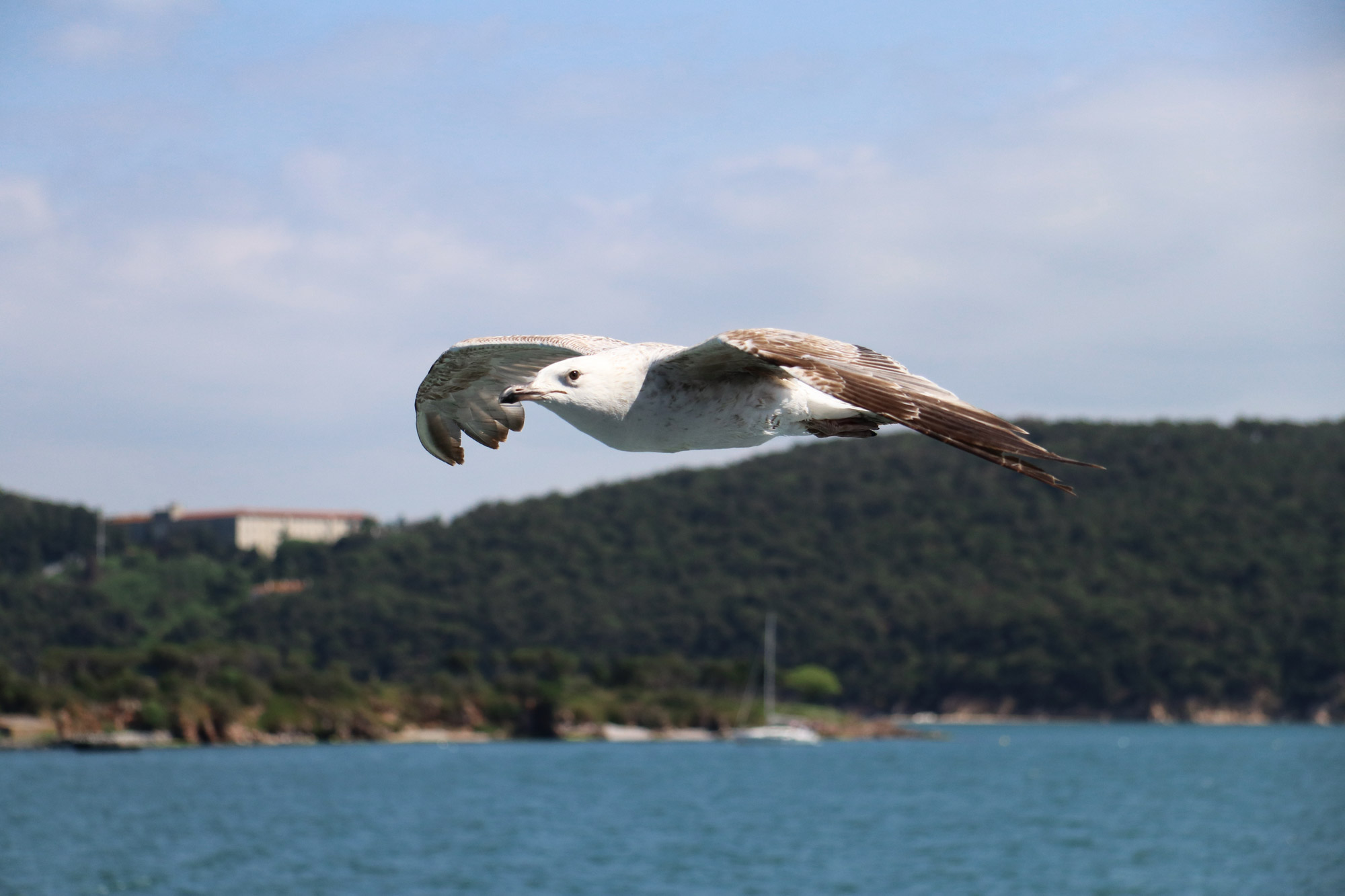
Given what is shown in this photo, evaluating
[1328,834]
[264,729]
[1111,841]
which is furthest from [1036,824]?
[264,729]

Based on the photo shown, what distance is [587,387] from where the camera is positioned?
935 cm

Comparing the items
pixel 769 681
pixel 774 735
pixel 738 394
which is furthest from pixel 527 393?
pixel 769 681

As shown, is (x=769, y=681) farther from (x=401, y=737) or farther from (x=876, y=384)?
(x=876, y=384)

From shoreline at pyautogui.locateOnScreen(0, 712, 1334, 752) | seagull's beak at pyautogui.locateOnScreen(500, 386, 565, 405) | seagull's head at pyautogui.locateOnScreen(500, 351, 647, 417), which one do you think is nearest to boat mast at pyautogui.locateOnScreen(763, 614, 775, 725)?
shoreline at pyautogui.locateOnScreen(0, 712, 1334, 752)

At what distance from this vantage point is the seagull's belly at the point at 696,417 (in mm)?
9430

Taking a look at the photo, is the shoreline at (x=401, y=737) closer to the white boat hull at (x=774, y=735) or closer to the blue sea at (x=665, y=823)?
the blue sea at (x=665, y=823)

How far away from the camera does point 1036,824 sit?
368 ft

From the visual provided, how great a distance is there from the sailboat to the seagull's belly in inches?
6651

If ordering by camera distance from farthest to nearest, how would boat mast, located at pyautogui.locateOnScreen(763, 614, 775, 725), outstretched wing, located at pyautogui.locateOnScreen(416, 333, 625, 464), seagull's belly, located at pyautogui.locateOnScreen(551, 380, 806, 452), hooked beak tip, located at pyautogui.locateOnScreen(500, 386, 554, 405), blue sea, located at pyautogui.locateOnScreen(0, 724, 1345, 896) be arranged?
boat mast, located at pyautogui.locateOnScreen(763, 614, 775, 725), blue sea, located at pyautogui.locateOnScreen(0, 724, 1345, 896), outstretched wing, located at pyautogui.locateOnScreen(416, 333, 625, 464), seagull's belly, located at pyautogui.locateOnScreen(551, 380, 806, 452), hooked beak tip, located at pyautogui.locateOnScreen(500, 386, 554, 405)

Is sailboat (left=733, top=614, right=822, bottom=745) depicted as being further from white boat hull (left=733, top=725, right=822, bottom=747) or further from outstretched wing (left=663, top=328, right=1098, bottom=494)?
outstretched wing (left=663, top=328, right=1098, bottom=494)

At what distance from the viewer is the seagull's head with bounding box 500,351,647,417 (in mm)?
9297

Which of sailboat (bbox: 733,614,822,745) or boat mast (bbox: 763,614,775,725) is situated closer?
sailboat (bbox: 733,614,822,745)

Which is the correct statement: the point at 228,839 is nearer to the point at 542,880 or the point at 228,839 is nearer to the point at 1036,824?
the point at 542,880

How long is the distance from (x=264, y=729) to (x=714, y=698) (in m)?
54.6
